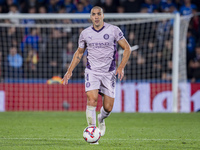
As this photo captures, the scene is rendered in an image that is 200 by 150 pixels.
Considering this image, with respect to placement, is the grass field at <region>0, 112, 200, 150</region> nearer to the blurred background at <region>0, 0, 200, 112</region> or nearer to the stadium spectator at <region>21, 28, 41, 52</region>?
the blurred background at <region>0, 0, 200, 112</region>

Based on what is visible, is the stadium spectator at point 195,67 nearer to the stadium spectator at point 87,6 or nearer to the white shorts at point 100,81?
the stadium spectator at point 87,6

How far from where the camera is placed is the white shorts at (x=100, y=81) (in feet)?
23.7

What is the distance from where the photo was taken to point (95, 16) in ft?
24.1

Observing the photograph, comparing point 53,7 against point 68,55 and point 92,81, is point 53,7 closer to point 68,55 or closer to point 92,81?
point 68,55

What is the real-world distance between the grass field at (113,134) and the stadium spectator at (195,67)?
447 centimetres

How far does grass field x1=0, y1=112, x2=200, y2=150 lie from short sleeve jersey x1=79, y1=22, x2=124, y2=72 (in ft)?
3.93

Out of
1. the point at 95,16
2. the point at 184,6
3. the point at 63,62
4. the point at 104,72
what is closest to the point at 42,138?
the point at 104,72

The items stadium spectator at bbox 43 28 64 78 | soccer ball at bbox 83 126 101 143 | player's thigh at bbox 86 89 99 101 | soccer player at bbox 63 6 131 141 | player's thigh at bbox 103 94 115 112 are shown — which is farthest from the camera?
stadium spectator at bbox 43 28 64 78

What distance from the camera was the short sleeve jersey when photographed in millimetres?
7344

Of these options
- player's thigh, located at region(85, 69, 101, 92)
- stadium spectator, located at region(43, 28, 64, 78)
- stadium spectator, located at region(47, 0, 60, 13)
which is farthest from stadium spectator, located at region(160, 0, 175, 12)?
player's thigh, located at region(85, 69, 101, 92)

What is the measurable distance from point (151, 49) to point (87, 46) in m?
9.00

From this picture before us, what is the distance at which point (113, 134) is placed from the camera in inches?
325

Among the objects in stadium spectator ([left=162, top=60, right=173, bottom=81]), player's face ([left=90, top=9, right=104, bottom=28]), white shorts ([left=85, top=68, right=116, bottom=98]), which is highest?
player's face ([left=90, top=9, right=104, bottom=28])

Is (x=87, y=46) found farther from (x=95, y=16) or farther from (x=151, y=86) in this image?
(x=151, y=86)
